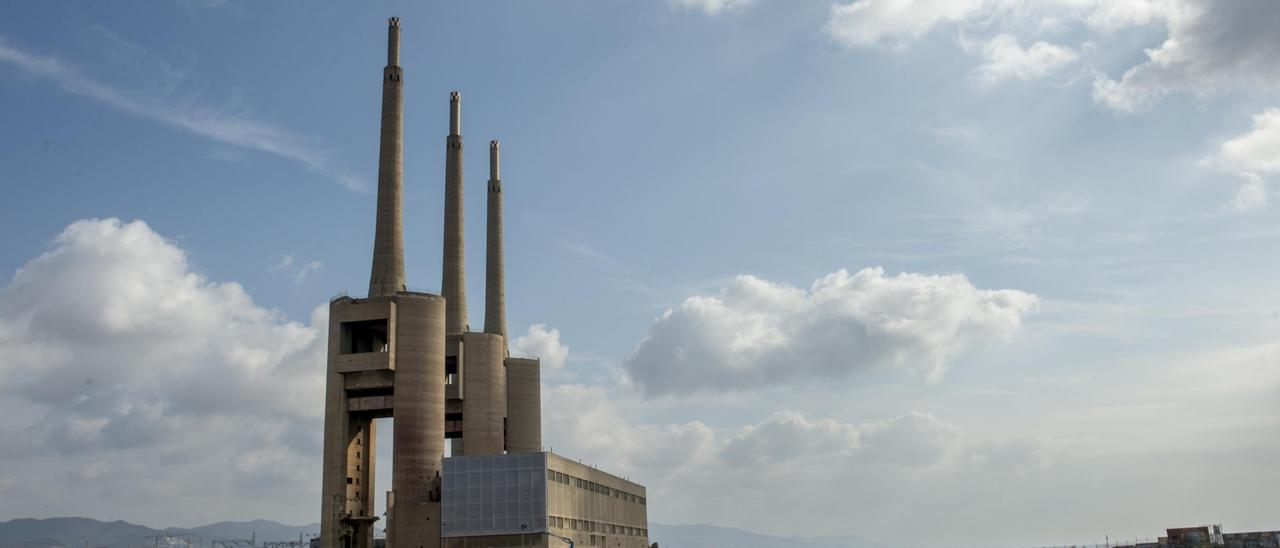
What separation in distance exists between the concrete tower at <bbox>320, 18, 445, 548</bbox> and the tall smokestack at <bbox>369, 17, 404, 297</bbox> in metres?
0.20

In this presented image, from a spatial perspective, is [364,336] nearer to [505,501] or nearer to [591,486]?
[505,501]

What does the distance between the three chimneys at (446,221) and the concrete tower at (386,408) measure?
58 centimetres

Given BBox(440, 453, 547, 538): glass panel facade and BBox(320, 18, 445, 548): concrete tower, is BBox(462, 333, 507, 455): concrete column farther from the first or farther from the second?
BBox(440, 453, 547, 538): glass panel facade

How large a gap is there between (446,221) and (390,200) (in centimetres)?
2194

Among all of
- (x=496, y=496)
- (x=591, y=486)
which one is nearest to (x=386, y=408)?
(x=496, y=496)

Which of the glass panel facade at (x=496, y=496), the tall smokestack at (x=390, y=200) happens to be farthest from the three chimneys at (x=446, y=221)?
the glass panel facade at (x=496, y=496)

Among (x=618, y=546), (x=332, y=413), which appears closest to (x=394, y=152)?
(x=332, y=413)

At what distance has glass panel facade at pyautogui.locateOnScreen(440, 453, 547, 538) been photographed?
4611 inches

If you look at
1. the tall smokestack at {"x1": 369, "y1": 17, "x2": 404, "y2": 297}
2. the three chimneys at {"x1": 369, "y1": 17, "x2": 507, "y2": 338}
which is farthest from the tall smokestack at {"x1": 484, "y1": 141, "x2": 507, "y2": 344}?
the tall smokestack at {"x1": 369, "y1": 17, "x2": 404, "y2": 297}

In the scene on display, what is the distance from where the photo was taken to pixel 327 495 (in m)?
125

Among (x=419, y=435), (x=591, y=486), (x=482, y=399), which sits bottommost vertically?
(x=591, y=486)

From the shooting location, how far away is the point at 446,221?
158750mm

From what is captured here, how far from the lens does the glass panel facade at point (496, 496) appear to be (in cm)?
11712

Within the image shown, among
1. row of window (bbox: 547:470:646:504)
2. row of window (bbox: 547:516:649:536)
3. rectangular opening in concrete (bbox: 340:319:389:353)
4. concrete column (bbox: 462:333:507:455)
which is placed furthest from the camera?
concrete column (bbox: 462:333:507:455)
